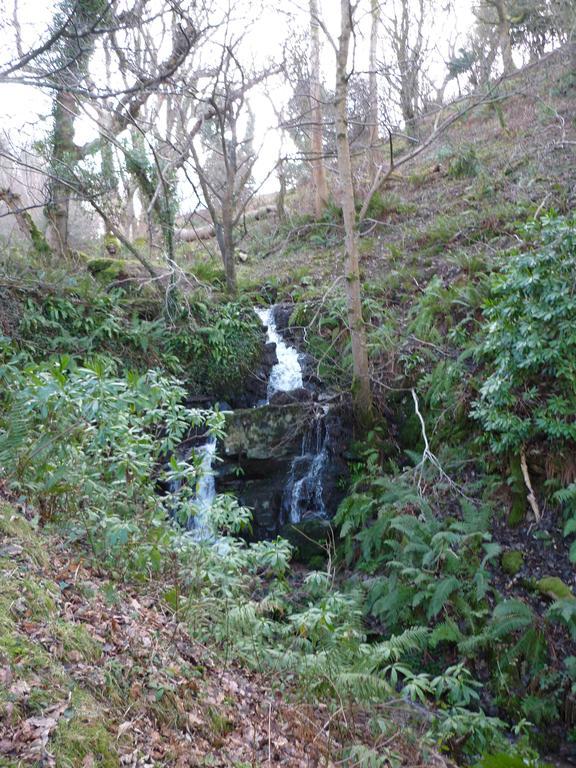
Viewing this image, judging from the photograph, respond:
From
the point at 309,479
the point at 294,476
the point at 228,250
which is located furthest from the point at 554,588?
the point at 228,250

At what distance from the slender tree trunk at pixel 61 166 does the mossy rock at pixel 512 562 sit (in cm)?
1045

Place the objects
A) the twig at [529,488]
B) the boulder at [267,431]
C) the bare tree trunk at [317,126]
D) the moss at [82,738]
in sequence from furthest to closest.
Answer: the bare tree trunk at [317,126] < the boulder at [267,431] < the twig at [529,488] < the moss at [82,738]

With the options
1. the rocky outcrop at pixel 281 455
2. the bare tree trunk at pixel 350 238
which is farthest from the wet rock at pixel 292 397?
the bare tree trunk at pixel 350 238

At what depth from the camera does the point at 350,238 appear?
9672 millimetres

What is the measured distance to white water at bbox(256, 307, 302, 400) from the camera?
39.9ft

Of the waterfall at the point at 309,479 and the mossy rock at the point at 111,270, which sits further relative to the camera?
the mossy rock at the point at 111,270

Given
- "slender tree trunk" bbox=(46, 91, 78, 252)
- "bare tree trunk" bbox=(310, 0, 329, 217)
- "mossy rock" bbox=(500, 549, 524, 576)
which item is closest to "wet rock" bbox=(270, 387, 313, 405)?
"mossy rock" bbox=(500, 549, 524, 576)

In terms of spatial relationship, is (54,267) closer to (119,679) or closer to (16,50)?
(16,50)

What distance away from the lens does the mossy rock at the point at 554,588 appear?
260 inches

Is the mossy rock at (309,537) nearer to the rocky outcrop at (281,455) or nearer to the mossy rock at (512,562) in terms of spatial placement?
the rocky outcrop at (281,455)

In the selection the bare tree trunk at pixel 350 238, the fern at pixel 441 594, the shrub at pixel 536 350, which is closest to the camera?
the fern at pixel 441 594

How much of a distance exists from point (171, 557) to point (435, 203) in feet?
46.5

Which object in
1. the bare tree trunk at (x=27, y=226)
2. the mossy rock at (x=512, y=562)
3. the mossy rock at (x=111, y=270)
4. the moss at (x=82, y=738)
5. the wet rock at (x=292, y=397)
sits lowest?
the mossy rock at (x=512, y=562)

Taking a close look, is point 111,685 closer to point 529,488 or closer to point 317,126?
point 529,488
